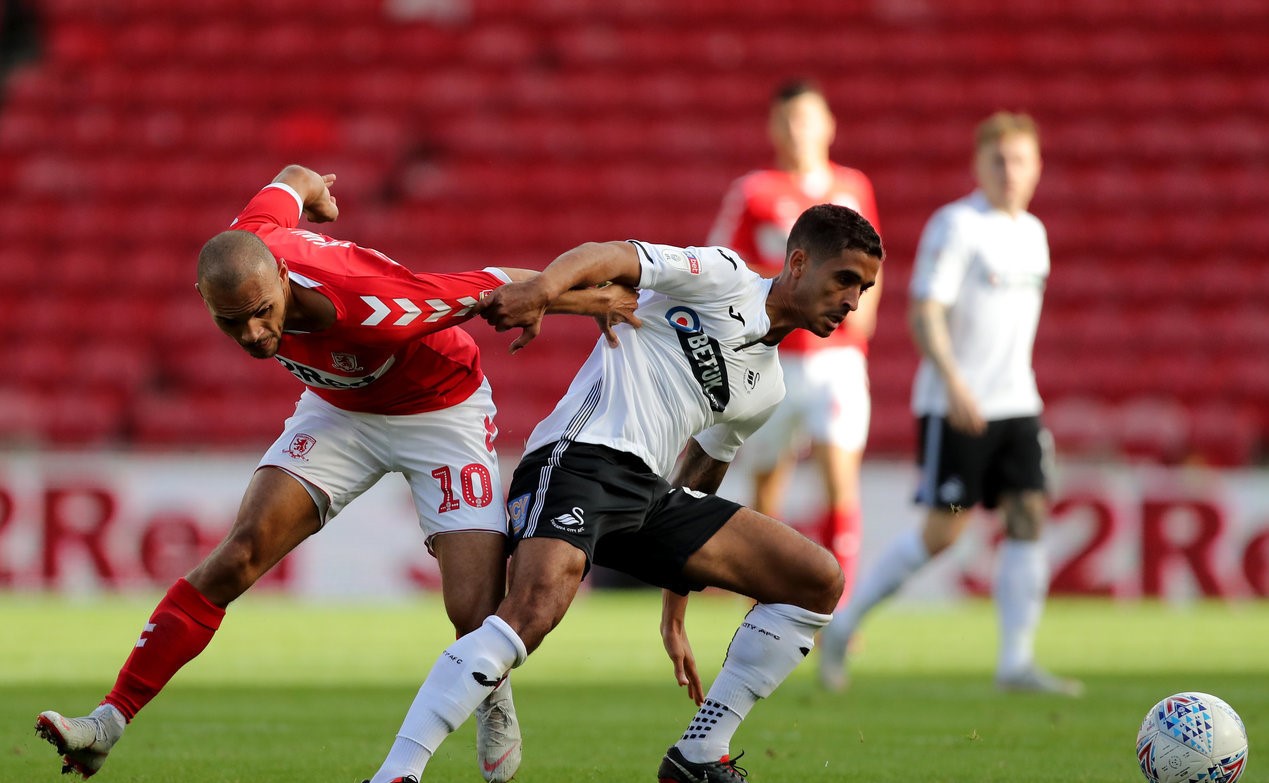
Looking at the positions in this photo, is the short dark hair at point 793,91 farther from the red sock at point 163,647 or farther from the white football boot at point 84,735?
the white football boot at point 84,735

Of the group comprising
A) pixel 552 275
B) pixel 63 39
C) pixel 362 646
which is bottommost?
pixel 362 646

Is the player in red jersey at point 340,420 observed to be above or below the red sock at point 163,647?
above

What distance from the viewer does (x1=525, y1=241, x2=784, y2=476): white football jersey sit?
4.52 meters

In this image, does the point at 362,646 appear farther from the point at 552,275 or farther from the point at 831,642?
the point at 552,275

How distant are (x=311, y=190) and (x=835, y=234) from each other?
5.24 feet

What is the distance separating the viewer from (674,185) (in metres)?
15.9

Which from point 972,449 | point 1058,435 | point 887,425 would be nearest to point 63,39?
point 887,425

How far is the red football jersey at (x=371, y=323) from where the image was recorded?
14.3 ft

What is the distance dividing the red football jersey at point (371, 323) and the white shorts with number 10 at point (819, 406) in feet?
10.3

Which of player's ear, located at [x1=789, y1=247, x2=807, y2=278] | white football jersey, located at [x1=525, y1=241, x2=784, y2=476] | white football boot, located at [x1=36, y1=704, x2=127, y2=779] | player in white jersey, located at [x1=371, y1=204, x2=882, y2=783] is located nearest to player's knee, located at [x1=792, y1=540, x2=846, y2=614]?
player in white jersey, located at [x1=371, y1=204, x2=882, y2=783]

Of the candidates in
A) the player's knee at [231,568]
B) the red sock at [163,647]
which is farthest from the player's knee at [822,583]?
the red sock at [163,647]

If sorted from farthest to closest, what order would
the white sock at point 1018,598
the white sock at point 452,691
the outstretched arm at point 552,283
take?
the white sock at point 1018,598, the outstretched arm at point 552,283, the white sock at point 452,691

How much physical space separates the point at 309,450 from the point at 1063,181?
12354mm

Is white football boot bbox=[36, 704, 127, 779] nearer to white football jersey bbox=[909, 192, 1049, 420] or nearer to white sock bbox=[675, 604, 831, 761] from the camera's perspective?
white sock bbox=[675, 604, 831, 761]
